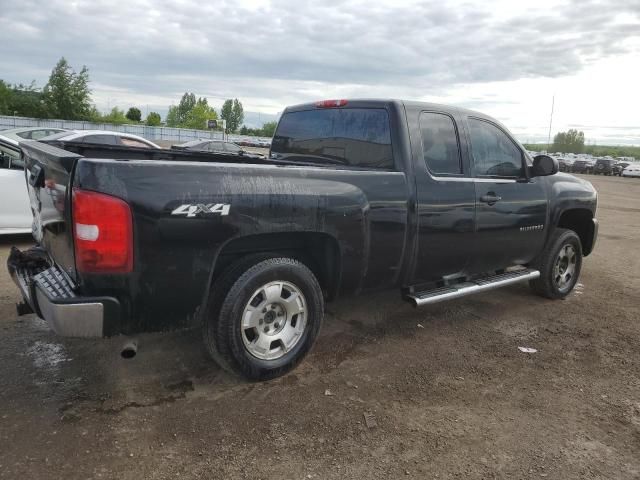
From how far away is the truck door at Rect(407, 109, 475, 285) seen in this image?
409 centimetres

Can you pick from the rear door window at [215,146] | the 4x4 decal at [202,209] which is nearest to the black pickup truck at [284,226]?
the 4x4 decal at [202,209]

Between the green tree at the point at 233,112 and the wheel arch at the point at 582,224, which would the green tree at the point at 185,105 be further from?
the wheel arch at the point at 582,224

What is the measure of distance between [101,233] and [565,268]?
502 centimetres

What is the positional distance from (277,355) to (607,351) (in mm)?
2826

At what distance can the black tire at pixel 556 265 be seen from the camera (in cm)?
556

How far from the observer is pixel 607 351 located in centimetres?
445

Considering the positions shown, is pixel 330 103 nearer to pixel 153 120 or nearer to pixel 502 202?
pixel 502 202

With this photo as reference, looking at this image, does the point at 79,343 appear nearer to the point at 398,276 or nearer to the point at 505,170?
the point at 398,276

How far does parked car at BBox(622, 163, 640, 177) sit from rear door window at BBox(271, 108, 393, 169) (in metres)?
48.6

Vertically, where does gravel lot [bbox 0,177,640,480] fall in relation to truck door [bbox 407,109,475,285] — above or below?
below

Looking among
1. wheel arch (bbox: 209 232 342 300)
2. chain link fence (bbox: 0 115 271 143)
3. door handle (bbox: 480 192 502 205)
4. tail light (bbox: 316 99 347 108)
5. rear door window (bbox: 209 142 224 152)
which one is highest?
chain link fence (bbox: 0 115 271 143)

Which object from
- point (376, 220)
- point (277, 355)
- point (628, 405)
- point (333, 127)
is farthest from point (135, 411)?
point (628, 405)

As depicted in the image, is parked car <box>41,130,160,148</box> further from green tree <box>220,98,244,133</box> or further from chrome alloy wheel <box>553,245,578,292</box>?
green tree <box>220,98,244,133</box>

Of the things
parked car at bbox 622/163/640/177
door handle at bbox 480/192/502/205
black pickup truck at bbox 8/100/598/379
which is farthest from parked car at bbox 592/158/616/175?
door handle at bbox 480/192/502/205
